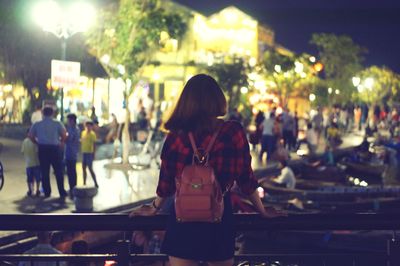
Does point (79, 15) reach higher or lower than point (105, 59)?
higher

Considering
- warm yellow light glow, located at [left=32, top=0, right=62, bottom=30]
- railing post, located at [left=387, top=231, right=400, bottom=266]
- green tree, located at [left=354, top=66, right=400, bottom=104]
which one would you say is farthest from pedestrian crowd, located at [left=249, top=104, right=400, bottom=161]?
green tree, located at [left=354, top=66, right=400, bottom=104]

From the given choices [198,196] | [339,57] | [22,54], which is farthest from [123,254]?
[339,57]

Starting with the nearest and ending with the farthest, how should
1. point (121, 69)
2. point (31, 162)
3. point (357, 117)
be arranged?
point (31, 162) → point (121, 69) → point (357, 117)

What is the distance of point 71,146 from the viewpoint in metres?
15.6

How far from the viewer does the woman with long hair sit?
3562mm

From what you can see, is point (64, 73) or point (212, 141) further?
point (64, 73)

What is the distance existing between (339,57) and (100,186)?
141ft

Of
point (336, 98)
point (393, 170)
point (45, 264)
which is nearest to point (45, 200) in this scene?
point (45, 264)

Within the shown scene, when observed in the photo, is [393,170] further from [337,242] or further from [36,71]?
[36,71]

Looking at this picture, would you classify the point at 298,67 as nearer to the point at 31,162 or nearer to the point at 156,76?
the point at 156,76

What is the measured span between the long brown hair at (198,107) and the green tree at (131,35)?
17.3 meters

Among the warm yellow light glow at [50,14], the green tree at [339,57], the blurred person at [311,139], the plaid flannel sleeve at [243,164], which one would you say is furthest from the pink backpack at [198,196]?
the green tree at [339,57]

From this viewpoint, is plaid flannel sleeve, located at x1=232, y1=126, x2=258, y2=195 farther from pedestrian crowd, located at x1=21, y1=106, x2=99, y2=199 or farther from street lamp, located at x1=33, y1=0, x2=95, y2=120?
street lamp, located at x1=33, y1=0, x2=95, y2=120

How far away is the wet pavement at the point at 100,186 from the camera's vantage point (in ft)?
45.2
